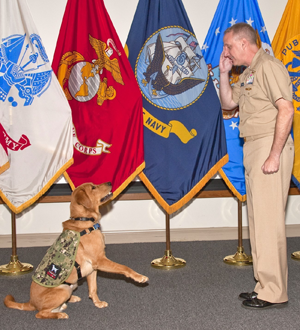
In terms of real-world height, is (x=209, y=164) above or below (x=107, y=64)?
below

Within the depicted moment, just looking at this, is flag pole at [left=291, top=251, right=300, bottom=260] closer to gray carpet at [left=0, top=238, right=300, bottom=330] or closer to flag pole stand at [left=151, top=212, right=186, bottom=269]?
gray carpet at [left=0, top=238, right=300, bottom=330]

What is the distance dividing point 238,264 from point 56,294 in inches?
70.8

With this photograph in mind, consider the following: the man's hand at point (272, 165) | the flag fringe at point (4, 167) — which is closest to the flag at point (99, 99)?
the flag fringe at point (4, 167)

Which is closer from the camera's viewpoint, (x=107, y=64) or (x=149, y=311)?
(x=149, y=311)

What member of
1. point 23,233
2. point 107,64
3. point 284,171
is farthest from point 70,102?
point 284,171

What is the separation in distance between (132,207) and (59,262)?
2068 millimetres

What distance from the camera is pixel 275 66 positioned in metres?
2.36

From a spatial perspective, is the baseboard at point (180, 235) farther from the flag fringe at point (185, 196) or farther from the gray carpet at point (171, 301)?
the flag fringe at point (185, 196)

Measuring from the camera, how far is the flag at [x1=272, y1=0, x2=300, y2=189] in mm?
3604

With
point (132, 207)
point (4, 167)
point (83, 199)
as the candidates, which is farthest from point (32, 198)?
point (132, 207)

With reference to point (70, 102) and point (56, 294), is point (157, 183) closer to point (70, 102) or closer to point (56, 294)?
point (70, 102)

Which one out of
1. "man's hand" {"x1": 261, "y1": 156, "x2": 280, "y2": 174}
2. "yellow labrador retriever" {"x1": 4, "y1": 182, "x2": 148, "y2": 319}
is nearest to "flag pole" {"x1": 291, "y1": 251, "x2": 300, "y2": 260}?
"man's hand" {"x1": 261, "y1": 156, "x2": 280, "y2": 174}

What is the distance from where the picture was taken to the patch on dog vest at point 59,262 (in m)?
2.33

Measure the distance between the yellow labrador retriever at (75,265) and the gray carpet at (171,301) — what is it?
11cm
